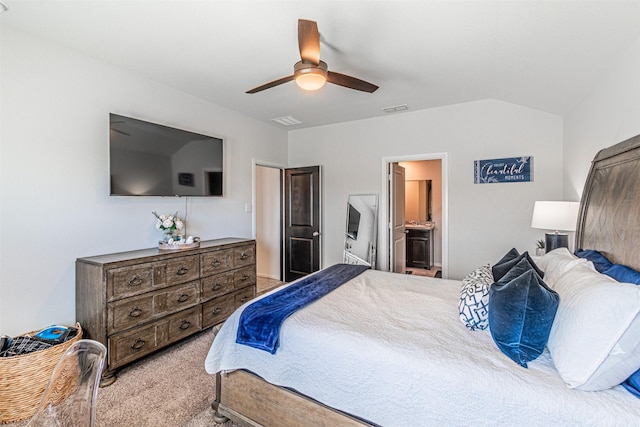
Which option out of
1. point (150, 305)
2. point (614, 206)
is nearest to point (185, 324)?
point (150, 305)

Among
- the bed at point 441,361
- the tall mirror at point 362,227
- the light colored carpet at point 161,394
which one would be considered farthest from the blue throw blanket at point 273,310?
the tall mirror at point 362,227

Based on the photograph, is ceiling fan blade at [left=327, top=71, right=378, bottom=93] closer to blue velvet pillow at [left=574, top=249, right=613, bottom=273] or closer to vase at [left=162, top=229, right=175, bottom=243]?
blue velvet pillow at [left=574, top=249, right=613, bottom=273]

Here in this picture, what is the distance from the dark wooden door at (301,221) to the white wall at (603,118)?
3100 millimetres

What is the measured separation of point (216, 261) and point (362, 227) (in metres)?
2.22

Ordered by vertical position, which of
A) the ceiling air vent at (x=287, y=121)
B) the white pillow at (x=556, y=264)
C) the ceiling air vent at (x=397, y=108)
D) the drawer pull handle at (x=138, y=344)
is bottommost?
the drawer pull handle at (x=138, y=344)

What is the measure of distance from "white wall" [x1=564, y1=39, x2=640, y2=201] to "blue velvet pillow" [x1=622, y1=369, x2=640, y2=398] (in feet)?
4.64

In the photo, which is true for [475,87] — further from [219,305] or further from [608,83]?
[219,305]

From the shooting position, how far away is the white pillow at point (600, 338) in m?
1.06

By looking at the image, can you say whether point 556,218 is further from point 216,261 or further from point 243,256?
point 216,261

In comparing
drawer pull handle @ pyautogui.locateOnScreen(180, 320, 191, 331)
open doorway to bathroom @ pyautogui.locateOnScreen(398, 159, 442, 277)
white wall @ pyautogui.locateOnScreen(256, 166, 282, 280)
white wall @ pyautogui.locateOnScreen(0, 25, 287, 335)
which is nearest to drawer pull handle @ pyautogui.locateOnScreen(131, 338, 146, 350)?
drawer pull handle @ pyautogui.locateOnScreen(180, 320, 191, 331)

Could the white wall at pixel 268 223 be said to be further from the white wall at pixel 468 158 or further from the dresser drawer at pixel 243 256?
the dresser drawer at pixel 243 256

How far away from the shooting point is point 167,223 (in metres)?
3.03

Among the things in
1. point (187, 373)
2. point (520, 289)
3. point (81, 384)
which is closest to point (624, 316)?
point (520, 289)

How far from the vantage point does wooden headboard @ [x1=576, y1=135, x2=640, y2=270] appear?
1626 millimetres
